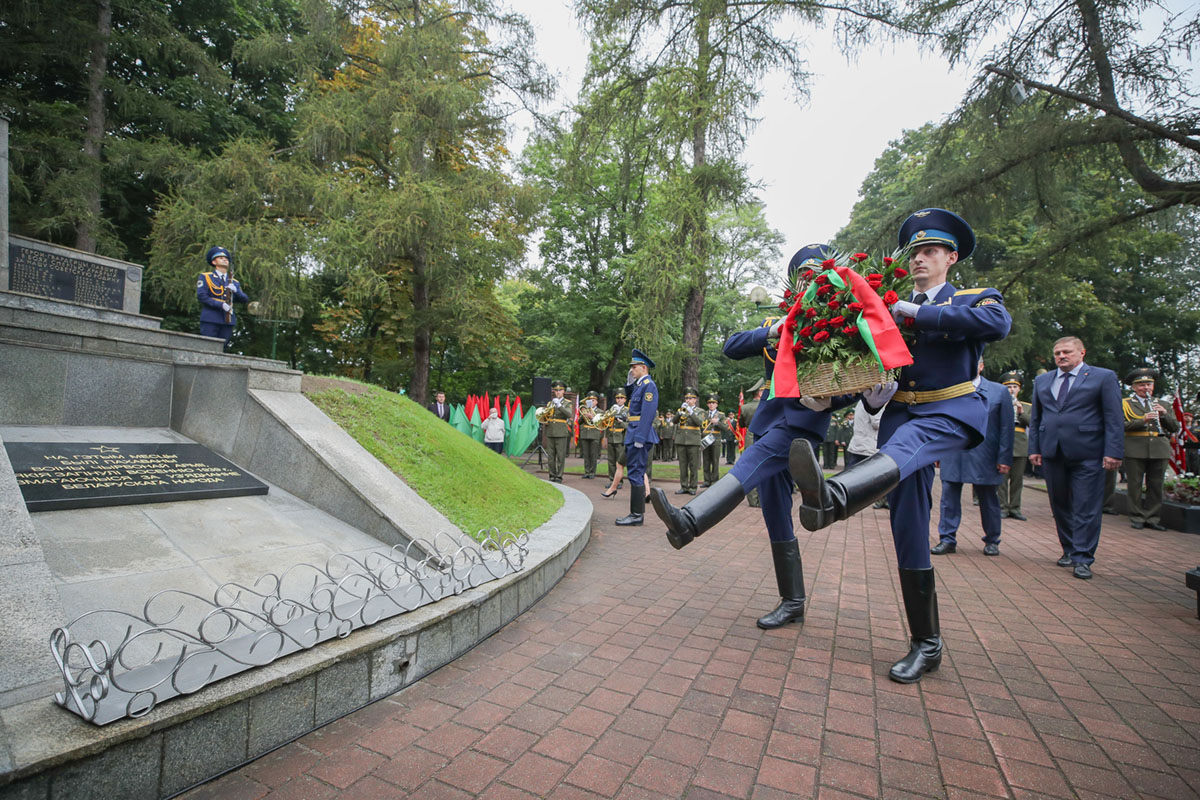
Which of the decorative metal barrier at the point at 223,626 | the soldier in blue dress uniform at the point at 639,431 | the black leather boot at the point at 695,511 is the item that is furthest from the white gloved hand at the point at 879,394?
the soldier in blue dress uniform at the point at 639,431

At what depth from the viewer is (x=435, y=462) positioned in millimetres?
5750

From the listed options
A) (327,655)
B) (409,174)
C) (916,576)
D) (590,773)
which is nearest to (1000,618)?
(916,576)

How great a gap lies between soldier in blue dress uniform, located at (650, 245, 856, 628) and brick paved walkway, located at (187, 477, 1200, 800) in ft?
1.26

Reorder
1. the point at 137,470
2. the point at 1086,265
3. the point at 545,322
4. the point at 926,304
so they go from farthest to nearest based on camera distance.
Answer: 1. the point at 545,322
2. the point at 1086,265
3. the point at 137,470
4. the point at 926,304

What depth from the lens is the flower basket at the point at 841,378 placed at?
8.82 feet

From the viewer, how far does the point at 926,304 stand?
9.54 ft

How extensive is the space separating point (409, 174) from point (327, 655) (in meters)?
14.3

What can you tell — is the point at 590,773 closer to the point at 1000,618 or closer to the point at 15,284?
the point at 1000,618

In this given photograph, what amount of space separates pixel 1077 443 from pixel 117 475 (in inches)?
299

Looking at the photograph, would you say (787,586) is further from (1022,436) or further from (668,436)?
(668,436)

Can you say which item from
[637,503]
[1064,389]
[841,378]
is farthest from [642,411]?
[841,378]

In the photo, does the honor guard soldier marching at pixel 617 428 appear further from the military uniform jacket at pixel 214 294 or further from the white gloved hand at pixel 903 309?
the white gloved hand at pixel 903 309

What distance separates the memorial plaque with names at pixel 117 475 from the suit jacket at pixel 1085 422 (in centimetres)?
689

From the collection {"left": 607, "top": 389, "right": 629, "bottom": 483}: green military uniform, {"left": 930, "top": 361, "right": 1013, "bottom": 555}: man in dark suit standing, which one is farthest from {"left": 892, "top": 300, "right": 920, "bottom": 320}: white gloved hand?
{"left": 607, "top": 389, "right": 629, "bottom": 483}: green military uniform
